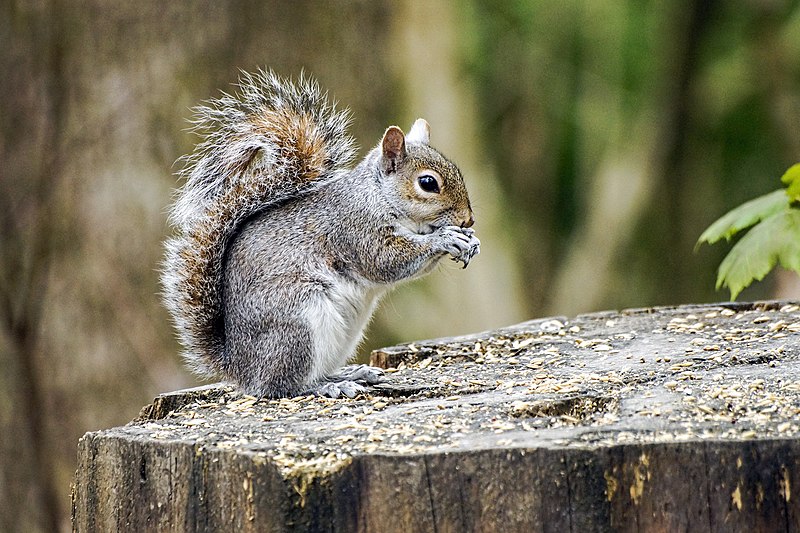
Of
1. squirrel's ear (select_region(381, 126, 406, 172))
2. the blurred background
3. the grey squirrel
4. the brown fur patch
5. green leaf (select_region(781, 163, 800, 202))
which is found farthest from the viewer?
the blurred background

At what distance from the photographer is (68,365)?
399cm

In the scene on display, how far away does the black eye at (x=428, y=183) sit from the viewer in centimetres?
316

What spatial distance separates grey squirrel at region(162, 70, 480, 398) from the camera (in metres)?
2.74

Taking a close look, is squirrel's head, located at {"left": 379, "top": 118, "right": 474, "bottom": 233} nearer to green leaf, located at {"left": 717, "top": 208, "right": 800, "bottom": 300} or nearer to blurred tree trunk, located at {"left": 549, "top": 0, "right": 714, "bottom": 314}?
green leaf, located at {"left": 717, "top": 208, "right": 800, "bottom": 300}

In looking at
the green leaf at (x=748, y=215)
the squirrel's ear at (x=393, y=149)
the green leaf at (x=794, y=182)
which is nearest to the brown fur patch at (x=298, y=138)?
the squirrel's ear at (x=393, y=149)

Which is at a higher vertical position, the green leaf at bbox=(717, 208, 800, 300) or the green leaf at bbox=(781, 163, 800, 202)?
the green leaf at bbox=(781, 163, 800, 202)

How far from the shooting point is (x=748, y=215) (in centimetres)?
301

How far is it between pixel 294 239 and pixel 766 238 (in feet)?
3.97

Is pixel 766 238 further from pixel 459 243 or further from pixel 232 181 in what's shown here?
pixel 232 181

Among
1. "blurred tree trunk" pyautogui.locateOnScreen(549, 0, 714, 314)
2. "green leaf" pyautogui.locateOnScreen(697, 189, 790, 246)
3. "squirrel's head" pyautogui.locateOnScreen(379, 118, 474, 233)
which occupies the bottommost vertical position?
"green leaf" pyautogui.locateOnScreen(697, 189, 790, 246)

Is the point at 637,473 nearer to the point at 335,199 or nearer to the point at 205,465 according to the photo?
the point at 205,465

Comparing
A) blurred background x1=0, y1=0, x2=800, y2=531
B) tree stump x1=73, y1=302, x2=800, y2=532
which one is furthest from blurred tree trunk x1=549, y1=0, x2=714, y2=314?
tree stump x1=73, y1=302, x2=800, y2=532

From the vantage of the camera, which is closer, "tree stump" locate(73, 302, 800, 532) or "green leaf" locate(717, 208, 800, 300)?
"tree stump" locate(73, 302, 800, 532)

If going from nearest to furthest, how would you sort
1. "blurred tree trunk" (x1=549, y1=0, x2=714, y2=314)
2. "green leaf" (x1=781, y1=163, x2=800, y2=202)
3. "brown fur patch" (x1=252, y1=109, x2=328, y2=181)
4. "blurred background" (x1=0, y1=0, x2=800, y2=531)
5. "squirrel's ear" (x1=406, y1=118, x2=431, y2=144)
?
"green leaf" (x1=781, y1=163, x2=800, y2=202) → "brown fur patch" (x1=252, y1=109, x2=328, y2=181) → "squirrel's ear" (x1=406, y1=118, x2=431, y2=144) → "blurred background" (x1=0, y1=0, x2=800, y2=531) → "blurred tree trunk" (x1=549, y1=0, x2=714, y2=314)
